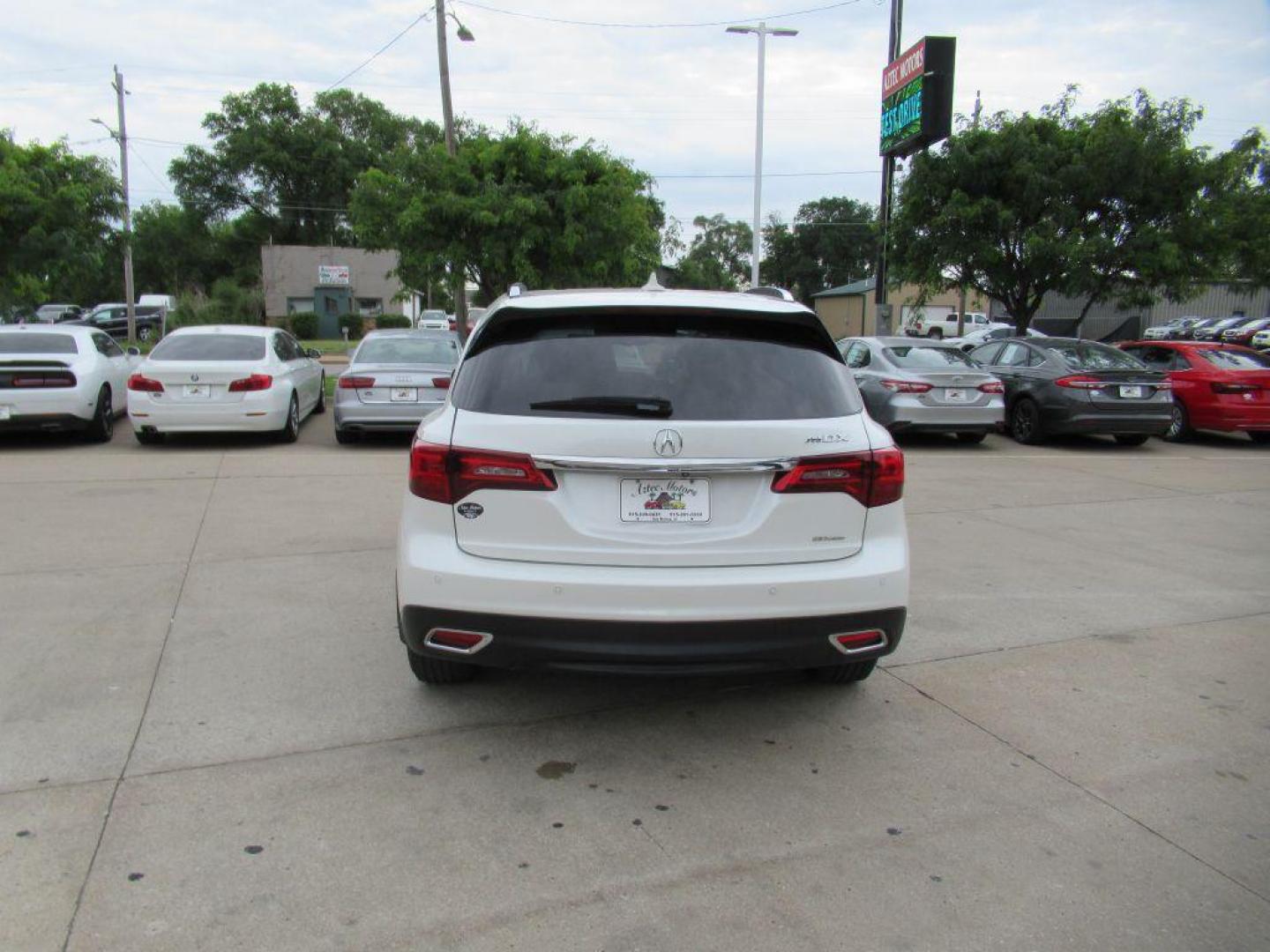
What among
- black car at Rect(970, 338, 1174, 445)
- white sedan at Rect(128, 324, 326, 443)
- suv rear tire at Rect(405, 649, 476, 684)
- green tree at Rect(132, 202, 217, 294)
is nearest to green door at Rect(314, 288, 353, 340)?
green tree at Rect(132, 202, 217, 294)

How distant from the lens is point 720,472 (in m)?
3.42

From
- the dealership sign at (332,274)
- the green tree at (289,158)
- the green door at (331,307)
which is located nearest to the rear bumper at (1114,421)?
the green door at (331,307)

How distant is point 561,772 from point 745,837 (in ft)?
2.53

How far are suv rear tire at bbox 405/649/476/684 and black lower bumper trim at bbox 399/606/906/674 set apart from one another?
2.19ft

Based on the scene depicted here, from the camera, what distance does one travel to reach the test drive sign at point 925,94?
16.9 meters

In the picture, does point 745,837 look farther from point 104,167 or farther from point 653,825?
point 104,167

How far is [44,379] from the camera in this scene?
36.2 ft

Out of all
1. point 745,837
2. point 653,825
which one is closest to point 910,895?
point 745,837

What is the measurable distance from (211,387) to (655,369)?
895 cm

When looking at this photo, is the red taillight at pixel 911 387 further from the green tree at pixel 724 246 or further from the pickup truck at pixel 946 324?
→ the green tree at pixel 724 246

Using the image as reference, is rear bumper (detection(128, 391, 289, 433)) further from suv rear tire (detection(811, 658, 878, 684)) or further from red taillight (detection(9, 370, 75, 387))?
suv rear tire (detection(811, 658, 878, 684))

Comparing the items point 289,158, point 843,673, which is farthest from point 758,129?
point 289,158

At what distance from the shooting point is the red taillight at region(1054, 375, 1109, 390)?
12883 mm

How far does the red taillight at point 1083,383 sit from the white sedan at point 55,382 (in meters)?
12.2
